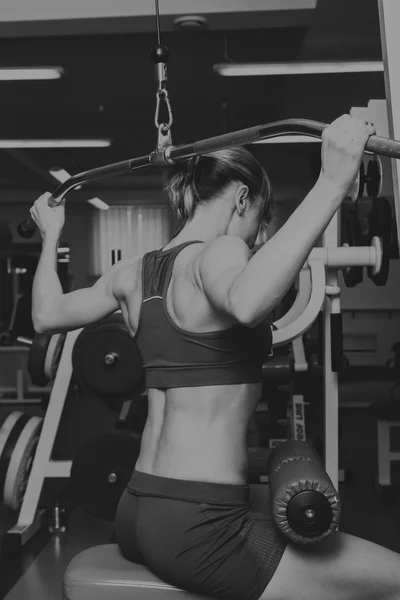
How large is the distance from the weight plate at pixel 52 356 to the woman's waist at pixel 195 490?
2155 millimetres

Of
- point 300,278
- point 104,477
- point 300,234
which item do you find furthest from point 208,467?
point 104,477

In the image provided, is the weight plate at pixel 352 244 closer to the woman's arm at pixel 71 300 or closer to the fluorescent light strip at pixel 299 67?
the woman's arm at pixel 71 300

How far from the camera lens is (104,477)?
304cm

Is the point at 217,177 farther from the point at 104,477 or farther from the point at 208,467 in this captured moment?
the point at 104,477

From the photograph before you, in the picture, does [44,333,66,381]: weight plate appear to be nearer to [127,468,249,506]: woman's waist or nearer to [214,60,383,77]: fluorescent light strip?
[127,468,249,506]: woman's waist

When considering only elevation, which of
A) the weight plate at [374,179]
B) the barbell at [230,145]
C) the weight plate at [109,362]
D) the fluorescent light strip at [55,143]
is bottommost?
the weight plate at [109,362]

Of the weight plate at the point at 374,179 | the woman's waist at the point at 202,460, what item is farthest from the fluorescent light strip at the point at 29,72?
the woman's waist at the point at 202,460

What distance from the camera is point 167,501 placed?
1.23 m

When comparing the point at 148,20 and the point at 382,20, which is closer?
the point at 382,20

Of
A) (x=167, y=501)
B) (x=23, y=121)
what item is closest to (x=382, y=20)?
(x=167, y=501)

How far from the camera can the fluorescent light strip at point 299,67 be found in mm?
5348

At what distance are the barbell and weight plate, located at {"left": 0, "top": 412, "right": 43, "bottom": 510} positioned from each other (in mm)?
1862

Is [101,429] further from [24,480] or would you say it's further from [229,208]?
[229,208]

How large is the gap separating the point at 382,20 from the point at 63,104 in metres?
5.83
